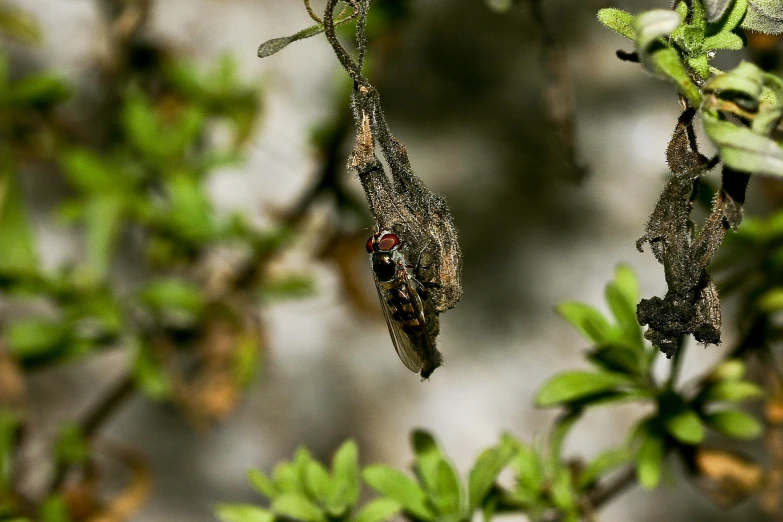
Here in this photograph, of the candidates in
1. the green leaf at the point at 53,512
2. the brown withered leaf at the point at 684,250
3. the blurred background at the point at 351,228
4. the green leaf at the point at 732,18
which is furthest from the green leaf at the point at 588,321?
the blurred background at the point at 351,228

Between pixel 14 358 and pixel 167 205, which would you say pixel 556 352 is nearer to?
pixel 167 205

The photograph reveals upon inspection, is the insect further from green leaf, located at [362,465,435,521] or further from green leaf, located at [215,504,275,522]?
green leaf, located at [215,504,275,522]

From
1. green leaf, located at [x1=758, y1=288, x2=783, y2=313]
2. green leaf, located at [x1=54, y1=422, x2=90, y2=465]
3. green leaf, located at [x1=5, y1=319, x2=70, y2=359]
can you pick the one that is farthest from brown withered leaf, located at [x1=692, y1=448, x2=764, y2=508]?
green leaf, located at [x1=5, y1=319, x2=70, y2=359]

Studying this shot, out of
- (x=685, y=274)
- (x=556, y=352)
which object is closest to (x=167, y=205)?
(x=556, y=352)

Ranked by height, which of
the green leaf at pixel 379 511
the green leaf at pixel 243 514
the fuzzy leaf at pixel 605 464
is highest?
the green leaf at pixel 243 514

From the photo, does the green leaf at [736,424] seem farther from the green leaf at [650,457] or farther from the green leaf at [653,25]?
the green leaf at [653,25]

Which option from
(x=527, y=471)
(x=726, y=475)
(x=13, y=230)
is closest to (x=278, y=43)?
(x=527, y=471)

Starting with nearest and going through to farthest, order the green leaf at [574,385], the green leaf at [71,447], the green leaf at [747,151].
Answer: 1. the green leaf at [747,151]
2. the green leaf at [574,385]
3. the green leaf at [71,447]
